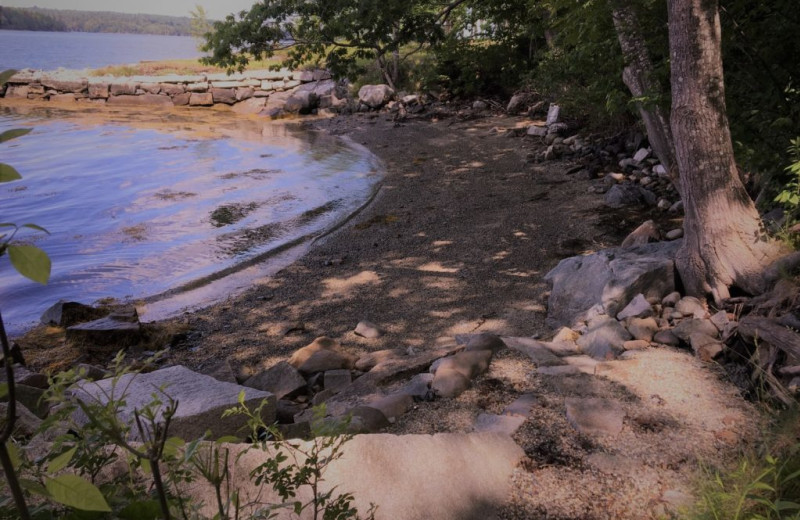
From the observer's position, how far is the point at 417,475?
2.66 metres

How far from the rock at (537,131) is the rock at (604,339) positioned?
409 inches

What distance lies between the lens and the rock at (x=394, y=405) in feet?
11.2

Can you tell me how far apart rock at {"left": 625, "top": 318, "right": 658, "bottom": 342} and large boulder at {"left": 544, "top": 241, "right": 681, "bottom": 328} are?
45 centimetres

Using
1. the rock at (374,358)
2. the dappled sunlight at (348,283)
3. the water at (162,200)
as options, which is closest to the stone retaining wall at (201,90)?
the water at (162,200)

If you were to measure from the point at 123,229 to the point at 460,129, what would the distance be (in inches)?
386

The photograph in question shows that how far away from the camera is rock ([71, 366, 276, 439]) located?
3189 millimetres

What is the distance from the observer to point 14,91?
95.1 feet

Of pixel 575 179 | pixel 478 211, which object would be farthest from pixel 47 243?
pixel 575 179

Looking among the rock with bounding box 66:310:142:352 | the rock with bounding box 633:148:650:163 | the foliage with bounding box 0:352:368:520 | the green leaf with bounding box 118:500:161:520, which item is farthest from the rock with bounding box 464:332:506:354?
the rock with bounding box 633:148:650:163

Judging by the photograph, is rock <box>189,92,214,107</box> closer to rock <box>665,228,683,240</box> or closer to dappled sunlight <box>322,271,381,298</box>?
dappled sunlight <box>322,271,381,298</box>

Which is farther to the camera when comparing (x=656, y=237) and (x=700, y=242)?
(x=656, y=237)

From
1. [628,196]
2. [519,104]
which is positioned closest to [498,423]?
[628,196]

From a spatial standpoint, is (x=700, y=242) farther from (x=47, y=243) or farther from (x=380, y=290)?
(x=47, y=243)

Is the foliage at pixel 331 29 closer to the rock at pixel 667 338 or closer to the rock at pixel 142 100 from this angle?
the rock at pixel 667 338
